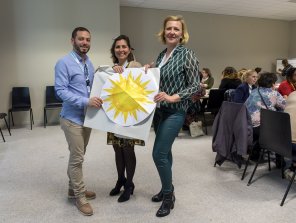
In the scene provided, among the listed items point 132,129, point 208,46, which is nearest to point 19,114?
point 132,129

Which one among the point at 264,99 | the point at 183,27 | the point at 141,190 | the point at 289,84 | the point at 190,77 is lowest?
the point at 141,190

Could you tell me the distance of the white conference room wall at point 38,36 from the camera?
5.30 metres

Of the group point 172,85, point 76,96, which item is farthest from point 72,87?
point 172,85

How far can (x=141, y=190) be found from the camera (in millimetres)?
2596

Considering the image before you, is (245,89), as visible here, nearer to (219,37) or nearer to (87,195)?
(87,195)

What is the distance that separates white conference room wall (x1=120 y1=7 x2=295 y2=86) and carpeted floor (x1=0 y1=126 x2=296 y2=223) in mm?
3967

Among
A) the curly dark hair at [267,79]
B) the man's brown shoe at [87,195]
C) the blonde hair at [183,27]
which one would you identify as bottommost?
the man's brown shoe at [87,195]

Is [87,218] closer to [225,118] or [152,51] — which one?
[225,118]

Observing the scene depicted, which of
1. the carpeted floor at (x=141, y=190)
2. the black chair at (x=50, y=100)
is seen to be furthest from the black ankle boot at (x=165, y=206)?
the black chair at (x=50, y=100)

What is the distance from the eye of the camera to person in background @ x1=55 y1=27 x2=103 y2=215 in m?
2.00

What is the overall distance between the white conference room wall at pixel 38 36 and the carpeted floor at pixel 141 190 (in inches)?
78.6

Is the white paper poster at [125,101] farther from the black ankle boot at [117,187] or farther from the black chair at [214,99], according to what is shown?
the black chair at [214,99]

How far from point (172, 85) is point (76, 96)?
0.69 meters

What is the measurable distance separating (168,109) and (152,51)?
17.8 feet
